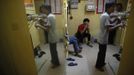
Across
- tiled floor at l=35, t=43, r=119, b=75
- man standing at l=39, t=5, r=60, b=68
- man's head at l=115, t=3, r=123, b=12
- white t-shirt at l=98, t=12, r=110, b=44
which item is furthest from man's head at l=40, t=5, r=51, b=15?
man's head at l=115, t=3, r=123, b=12

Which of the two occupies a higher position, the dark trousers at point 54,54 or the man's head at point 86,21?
the man's head at point 86,21

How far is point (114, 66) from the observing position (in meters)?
1.90

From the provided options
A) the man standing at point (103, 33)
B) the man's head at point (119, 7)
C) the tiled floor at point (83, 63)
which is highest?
the man's head at point (119, 7)

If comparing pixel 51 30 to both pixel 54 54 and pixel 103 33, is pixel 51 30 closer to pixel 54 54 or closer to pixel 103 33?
pixel 54 54

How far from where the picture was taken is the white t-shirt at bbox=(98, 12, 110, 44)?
186 centimetres

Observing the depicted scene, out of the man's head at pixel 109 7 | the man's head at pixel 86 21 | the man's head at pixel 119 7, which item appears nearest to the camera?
the man's head at pixel 119 7

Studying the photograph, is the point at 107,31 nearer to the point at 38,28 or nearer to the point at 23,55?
the point at 38,28

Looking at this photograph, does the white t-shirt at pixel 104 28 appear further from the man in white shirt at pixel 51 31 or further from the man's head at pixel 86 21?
the man in white shirt at pixel 51 31

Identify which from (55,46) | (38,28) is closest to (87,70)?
(55,46)

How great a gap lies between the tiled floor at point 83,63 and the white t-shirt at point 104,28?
0.47ft

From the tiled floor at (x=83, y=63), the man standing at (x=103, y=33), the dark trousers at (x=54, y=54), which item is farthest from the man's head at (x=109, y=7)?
the dark trousers at (x=54, y=54)

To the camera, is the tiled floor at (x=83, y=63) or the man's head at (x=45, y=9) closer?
the man's head at (x=45, y=9)

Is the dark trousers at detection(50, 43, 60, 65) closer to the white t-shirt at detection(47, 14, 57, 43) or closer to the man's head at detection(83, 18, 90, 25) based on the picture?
the white t-shirt at detection(47, 14, 57, 43)

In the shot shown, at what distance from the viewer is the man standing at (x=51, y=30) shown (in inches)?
72.7
